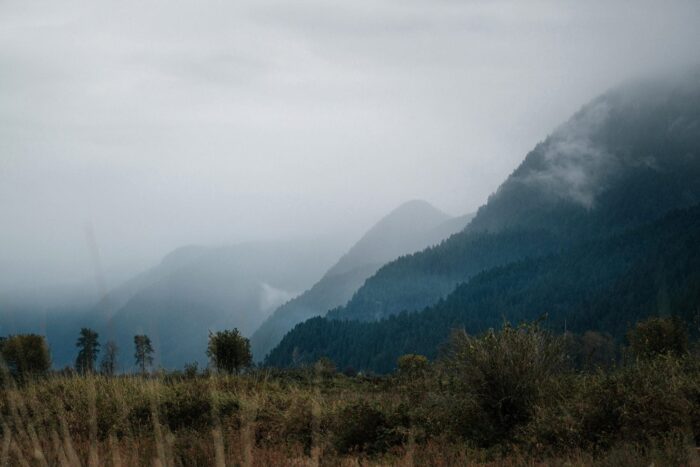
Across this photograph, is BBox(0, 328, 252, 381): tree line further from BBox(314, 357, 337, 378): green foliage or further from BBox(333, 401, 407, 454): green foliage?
BBox(333, 401, 407, 454): green foliage

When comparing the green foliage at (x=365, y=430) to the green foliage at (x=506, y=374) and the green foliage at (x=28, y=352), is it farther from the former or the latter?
the green foliage at (x=28, y=352)

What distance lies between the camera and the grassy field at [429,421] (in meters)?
7.08

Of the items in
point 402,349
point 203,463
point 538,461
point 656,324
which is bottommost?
point 402,349

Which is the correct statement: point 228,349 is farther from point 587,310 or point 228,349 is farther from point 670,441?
point 587,310

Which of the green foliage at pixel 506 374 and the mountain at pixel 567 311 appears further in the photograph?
the mountain at pixel 567 311

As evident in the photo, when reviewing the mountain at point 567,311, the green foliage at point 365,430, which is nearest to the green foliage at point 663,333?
the green foliage at point 365,430

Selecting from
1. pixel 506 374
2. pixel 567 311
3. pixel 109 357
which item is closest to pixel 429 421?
pixel 506 374

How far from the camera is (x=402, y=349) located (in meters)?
166

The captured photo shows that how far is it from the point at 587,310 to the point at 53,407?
168239 mm

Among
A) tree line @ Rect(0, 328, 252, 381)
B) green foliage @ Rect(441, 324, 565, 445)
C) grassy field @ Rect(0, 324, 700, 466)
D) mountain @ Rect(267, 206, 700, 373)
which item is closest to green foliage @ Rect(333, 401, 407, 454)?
grassy field @ Rect(0, 324, 700, 466)

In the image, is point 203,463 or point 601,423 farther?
point 601,423

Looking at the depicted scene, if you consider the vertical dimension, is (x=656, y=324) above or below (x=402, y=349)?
above

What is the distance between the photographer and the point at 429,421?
30.4 ft

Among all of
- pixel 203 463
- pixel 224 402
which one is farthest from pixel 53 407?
pixel 203 463
